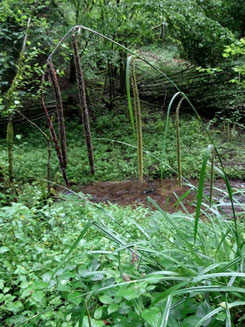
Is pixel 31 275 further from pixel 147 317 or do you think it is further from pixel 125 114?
pixel 125 114

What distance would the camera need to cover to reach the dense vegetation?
44.1 inches

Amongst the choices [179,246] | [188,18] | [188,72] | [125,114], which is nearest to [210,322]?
[179,246]

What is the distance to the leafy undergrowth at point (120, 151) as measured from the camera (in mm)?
5730

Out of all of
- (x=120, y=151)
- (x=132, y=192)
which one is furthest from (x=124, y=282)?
(x=120, y=151)

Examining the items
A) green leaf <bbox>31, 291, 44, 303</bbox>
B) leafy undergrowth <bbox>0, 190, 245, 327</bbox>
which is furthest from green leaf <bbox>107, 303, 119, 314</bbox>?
green leaf <bbox>31, 291, 44, 303</bbox>

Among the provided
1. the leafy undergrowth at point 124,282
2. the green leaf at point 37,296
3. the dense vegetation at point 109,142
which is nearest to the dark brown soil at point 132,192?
the dense vegetation at point 109,142

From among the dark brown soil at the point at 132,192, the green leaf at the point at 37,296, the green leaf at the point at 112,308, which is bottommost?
the dark brown soil at the point at 132,192

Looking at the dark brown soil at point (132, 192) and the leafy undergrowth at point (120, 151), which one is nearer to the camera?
the dark brown soil at point (132, 192)

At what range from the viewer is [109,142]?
7145mm

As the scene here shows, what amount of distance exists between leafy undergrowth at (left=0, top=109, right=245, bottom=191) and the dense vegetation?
31mm

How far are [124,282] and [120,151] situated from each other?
19.5 ft

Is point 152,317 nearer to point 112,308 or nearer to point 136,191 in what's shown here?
point 112,308

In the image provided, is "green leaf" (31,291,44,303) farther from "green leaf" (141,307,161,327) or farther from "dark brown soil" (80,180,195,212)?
"dark brown soil" (80,180,195,212)

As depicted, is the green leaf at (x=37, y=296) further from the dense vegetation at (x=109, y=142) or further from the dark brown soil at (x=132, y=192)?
the dark brown soil at (x=132, y=192)
